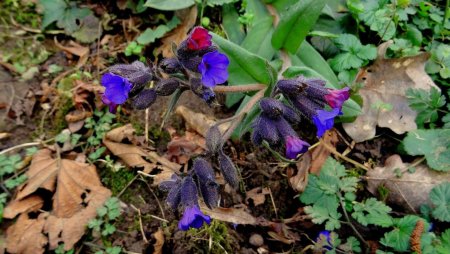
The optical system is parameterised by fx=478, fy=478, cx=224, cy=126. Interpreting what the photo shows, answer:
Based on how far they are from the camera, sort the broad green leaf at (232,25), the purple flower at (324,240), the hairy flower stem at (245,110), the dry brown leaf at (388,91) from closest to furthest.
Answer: the purple flower at (324,240)
the hairy flower stem at (245,110)
the dry brown leaf at (388,91)
the broad green leaf at (232,25)

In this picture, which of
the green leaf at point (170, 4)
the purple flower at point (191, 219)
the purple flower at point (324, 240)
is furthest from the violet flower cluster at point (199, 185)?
the green leaf at point (170, 4)

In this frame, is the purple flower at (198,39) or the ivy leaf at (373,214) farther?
the ivy leaf at (373,214)

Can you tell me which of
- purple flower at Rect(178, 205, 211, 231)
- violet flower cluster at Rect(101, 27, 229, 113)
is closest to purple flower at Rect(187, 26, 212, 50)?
violet flower cluster at Rect(101, 27, 229, 113)

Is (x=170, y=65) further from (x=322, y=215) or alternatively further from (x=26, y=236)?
(x=26, y=236)

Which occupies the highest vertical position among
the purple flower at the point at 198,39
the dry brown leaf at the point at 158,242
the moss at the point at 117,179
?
the purple flower at the point at 198,39

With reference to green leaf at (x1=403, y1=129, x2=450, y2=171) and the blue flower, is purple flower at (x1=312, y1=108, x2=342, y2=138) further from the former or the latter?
green leaf at (x1=403, y1=129, x2=450, y2=171)

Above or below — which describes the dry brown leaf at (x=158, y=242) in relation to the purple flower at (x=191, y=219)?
below

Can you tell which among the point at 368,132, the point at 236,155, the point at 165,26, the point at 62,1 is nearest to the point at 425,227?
the point at 368,132

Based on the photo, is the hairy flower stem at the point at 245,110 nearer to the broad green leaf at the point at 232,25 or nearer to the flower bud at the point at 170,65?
the flower bud at the point at 170,65

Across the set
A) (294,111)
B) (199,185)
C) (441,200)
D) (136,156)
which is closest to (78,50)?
(136,156)
